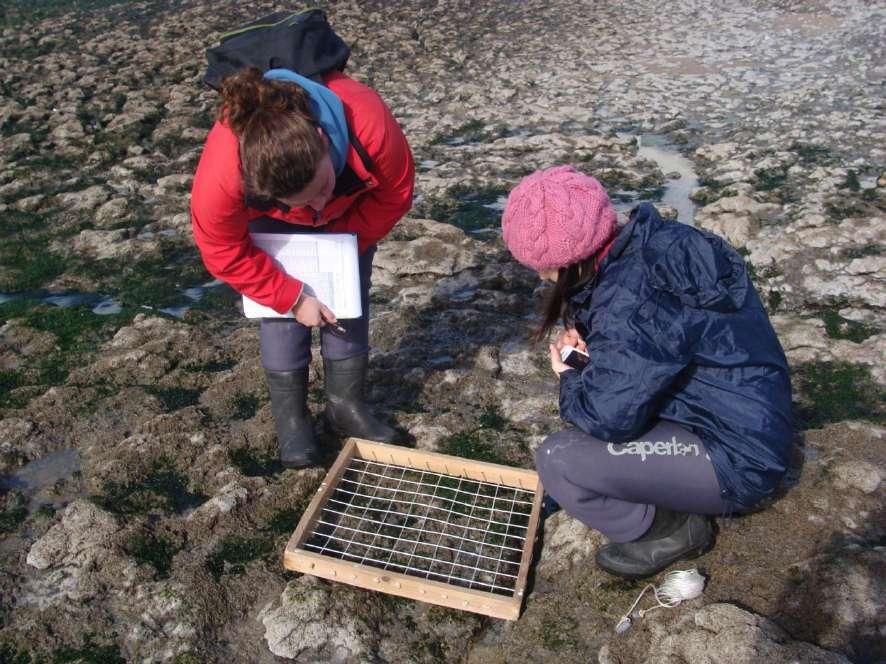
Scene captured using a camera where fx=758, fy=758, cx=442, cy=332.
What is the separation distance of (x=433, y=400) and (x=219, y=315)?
1.81 metres

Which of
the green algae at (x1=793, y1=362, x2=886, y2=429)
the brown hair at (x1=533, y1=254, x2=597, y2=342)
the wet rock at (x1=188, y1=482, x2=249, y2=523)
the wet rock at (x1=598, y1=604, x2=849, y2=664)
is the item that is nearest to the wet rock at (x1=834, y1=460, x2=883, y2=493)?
the green algae at (x1=793, y1=362, x2=886, y2=429)

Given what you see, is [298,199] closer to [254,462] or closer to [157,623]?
[254,462]

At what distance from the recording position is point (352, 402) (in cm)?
384

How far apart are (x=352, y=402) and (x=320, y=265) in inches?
31.3

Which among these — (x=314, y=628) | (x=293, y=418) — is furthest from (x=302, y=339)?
(x=314, y=628)

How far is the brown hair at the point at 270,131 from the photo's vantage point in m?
2.55

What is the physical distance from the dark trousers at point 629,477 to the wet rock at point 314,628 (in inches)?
36.6

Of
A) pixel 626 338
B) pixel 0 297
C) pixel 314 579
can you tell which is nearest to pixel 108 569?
pixel 314 579

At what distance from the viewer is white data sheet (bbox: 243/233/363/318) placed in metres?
3.35

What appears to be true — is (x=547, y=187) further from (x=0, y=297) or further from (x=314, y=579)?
(x=0, y=297)

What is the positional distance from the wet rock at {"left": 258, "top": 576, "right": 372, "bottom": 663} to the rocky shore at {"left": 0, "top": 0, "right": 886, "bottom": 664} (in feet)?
0.03

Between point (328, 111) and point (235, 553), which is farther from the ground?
point (328, 111)

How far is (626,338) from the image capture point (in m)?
2.52

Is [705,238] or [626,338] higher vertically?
[705,238]
